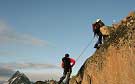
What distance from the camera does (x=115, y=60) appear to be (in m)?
28.7

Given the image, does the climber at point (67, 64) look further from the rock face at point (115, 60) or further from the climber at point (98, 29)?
the climber at point (98, 29)

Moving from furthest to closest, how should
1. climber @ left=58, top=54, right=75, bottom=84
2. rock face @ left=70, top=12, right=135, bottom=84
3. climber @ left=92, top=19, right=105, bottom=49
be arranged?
climber @ left=92, top=19, right=105, bottom=49 < climber @ left=58, top=54, right=75, bottom=84 < rock face @ left=70, top=12, right=135, bottom=84

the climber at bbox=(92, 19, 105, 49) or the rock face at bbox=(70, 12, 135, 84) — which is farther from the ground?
the climber at bbox=(92, 19, 105, 49)

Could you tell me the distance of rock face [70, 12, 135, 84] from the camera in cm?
2717

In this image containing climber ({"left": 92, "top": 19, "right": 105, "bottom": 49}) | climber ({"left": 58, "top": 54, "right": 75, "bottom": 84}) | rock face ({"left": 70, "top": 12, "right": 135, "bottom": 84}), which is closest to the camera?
rock face ({"left": 70, "top": 12, "right": 135, "bottom": 84})

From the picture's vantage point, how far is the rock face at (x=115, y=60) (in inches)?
1070

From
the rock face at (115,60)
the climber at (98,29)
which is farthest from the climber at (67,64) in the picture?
the climber at (98,29)

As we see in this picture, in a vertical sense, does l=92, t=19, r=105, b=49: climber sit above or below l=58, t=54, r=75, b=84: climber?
above

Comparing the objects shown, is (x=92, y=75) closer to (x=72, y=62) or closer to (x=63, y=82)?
(x=72, y=62)

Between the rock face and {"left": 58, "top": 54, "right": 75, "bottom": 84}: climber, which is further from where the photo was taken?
{"left": 58, "top": 54, "right": 75, "bottom": 84}: climber

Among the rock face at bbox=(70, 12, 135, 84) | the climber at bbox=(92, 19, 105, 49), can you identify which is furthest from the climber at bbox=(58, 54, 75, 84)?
the climber at bbox=(92, 19, 105, 49)

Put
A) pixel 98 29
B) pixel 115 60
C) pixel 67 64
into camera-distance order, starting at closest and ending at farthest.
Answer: pixel 115 60
pixel 67 64
pixel 98 29

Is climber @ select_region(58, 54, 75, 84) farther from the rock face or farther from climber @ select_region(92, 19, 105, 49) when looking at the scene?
climber @ select_region(92, 19, 105, 49)

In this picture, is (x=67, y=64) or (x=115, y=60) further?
(x=67, y=64)
